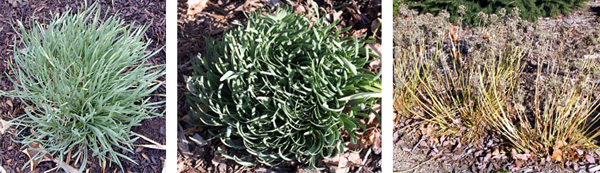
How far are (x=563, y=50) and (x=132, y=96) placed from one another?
6.71 ft

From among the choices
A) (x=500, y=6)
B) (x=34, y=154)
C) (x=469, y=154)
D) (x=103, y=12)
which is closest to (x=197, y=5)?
(x=103, y=12)

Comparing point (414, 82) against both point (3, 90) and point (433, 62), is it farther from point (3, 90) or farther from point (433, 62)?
point (3, 90)

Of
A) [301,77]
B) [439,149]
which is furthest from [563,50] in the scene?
[301,77]

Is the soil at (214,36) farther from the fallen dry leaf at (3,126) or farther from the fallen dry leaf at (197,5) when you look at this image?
the fallen dry leaf at (3,126)

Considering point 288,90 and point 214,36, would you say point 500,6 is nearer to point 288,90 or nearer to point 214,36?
point 288,90

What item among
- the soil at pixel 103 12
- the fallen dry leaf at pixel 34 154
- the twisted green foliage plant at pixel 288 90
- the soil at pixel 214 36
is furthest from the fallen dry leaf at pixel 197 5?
the fallen dry leaf at pixel 34 154

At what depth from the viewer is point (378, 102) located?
2.18 metres

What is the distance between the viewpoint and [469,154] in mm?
2314

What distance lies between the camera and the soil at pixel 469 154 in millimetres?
2229

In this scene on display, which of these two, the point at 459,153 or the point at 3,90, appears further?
the point at 3,90

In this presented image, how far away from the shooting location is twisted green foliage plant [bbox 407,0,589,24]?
2.63 metres

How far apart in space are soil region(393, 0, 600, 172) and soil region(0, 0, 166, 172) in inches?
44.3

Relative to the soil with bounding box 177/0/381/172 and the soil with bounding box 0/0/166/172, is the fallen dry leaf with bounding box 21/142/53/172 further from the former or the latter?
the soil with bounding box 177/0/381/172

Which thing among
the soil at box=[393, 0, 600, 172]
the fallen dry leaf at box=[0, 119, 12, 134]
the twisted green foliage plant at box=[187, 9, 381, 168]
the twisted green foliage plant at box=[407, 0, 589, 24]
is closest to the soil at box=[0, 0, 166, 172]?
the fallen dry leaf at box=[0, 119, 12, 134]
